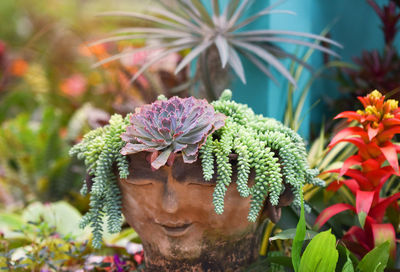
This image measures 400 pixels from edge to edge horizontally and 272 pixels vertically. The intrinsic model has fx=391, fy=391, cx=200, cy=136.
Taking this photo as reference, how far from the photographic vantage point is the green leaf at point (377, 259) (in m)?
1.23

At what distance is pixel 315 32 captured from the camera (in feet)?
7.97

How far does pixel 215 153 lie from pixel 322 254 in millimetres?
440

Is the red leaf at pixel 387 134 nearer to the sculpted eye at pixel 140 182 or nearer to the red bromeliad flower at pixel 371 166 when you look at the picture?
the red bromeliad flower at pixel 371 166

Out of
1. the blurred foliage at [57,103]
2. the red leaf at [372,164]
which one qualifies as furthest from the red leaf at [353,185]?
the blurred foliage at [57,103]

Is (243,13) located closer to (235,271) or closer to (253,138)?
(253,138)

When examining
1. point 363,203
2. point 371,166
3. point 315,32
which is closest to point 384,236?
point 363,203

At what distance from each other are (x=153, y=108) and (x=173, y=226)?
0.41 meters

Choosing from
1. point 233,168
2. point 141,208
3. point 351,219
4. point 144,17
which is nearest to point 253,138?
point 233,168

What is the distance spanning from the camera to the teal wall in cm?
212

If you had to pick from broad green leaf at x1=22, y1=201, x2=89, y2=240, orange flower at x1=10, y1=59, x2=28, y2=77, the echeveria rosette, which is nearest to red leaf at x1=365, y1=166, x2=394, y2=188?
the echeveria rosette

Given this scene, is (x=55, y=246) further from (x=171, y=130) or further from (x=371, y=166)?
(x=371, y=166)

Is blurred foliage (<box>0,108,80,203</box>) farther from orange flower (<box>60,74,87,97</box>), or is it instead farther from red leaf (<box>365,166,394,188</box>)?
red leaf (<box>365,166,394,188</box>)

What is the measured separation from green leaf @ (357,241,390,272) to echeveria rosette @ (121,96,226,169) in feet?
2.06

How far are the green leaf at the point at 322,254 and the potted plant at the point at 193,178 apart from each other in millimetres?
164
